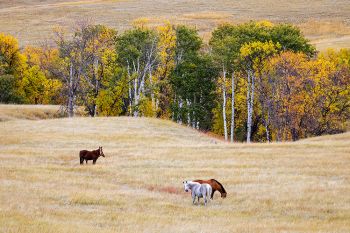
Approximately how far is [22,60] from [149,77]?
24.7 m

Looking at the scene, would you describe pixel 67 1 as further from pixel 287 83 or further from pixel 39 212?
pixel 39 212

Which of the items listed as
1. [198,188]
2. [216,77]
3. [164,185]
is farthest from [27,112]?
[198,188]

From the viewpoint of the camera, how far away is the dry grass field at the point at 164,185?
2009 cm

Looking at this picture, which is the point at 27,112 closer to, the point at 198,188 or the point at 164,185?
the point at 164,185

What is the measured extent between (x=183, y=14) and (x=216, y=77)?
8887 centimetres

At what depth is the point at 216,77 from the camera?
69.7 metres

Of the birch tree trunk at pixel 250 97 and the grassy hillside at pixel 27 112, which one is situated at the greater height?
the birch tree trunk at pixel 250 97

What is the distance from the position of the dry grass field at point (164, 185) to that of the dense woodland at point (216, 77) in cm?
1149

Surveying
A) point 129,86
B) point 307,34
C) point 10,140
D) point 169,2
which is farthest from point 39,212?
point 169,2

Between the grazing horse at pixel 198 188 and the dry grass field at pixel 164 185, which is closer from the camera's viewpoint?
the dry grass field at pixel 164 185

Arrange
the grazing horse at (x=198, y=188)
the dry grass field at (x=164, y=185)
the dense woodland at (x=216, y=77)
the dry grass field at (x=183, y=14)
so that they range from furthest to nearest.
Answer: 1. the dry grass field at (x=183, y=14)
2. the dense woodland at (x=216, y=77)
3. the grazing horse at (x=198, y=188)
4. the dry grass field at (x=164, y=185)

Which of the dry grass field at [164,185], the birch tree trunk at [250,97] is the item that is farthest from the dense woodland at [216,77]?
the dry grass field at [164,185]

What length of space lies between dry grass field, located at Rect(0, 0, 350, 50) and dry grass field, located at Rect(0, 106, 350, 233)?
8236 centimetres

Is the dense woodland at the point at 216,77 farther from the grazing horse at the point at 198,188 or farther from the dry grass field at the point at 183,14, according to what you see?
the dry grass field at the point at 183,14
